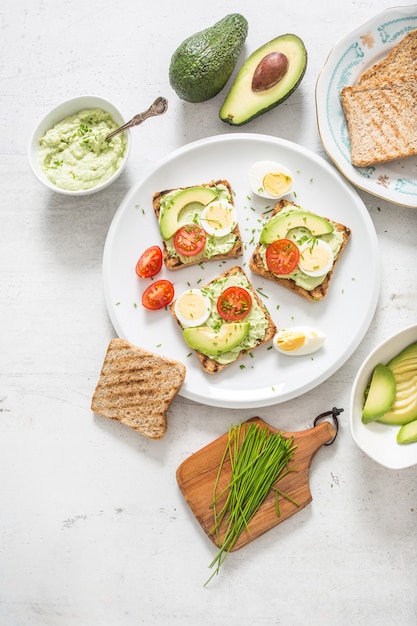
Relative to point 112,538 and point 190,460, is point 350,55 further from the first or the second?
point 112,538

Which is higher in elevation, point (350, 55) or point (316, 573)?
point (350, 55)

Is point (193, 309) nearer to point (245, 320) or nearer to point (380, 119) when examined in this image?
point (245, 320)

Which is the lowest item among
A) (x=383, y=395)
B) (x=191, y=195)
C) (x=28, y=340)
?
(x=383, y=395)

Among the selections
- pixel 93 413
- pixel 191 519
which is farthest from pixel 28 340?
pixel 191 519

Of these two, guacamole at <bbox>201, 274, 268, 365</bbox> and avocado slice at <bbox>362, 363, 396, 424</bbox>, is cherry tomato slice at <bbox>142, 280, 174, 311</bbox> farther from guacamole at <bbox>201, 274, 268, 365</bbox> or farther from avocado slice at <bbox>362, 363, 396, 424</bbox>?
avocado slice at <bbox>362, 363, 396, 424</bbox>

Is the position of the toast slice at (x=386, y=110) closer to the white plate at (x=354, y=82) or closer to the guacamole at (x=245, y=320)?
the white plate at (x=354, y=82)

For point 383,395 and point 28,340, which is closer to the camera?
point 383,395

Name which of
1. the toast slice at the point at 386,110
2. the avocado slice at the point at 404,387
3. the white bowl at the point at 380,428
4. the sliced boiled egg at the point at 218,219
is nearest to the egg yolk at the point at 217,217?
the sliced boiled egg at the point at 218,219
